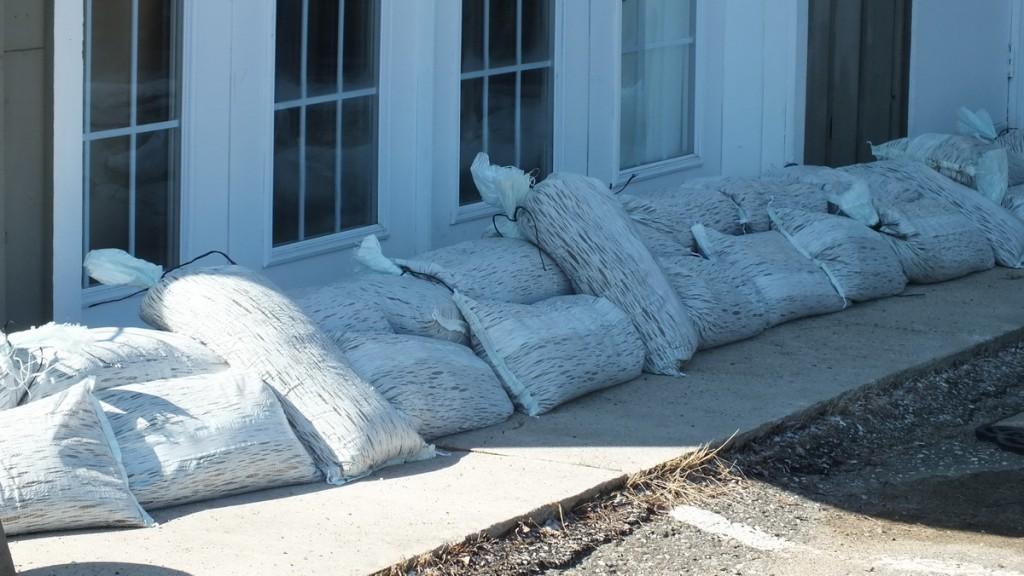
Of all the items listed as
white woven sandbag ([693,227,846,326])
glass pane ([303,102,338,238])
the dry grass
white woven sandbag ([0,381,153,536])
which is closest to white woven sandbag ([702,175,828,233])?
white woven sandbag ([693,227,846,326])

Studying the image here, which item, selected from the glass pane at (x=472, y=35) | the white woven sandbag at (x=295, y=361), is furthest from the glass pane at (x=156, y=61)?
the glass pane at (x=472, y=35)

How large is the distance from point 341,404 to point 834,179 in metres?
3.91

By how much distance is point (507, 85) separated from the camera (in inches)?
288

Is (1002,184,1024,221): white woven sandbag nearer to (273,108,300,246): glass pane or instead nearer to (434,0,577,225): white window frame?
(434,0,577,225): white window frame

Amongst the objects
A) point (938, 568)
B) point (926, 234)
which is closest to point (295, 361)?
point (938, 568)

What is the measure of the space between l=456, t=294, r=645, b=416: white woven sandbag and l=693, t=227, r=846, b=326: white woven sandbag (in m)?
1.09

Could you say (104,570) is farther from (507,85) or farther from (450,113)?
(507,85)

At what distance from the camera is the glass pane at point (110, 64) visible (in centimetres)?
530

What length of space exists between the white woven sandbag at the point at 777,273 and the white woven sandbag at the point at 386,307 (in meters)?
1.58

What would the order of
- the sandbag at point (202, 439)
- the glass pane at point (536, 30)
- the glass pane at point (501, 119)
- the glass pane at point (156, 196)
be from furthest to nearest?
the glass pane at point (536, 30) < the glass pane at point (501, 119) < the glass pane at point (156, 196) < the sandbag at point (202, 439)

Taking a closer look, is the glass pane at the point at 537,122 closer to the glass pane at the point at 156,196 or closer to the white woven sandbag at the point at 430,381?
the glass pane at the point at 156,196

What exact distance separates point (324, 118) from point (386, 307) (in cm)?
122

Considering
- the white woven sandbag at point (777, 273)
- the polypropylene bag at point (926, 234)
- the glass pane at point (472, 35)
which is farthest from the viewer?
the polypropylene bag at point (926, 234)

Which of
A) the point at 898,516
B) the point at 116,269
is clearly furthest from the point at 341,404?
the point at 898,516
